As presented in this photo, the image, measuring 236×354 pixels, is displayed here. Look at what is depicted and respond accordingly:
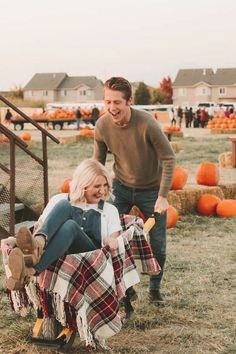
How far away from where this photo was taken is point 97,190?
415cm

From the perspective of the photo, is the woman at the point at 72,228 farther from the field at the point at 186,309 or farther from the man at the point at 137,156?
the field at the point at 186,309

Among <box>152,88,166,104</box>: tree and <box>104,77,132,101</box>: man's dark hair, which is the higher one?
<box>104,77,132,101</box>: man's dark hair

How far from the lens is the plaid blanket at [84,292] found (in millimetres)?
3771

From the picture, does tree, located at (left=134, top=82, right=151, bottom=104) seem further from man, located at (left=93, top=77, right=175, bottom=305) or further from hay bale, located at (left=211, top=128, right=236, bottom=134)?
man, located at (left=93, top=77, right=175, bottom=305)

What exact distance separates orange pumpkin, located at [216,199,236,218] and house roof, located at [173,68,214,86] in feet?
313

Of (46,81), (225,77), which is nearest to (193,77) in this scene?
(225,77)

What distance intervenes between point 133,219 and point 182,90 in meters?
101

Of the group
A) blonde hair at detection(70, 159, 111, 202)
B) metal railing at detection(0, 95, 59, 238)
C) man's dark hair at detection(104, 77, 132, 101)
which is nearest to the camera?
blonde hair at detection(70, 159, 111, 202)

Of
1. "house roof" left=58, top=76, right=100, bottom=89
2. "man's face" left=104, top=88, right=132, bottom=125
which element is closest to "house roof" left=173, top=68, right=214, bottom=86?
"house roof" left=58, top=76, right=100, bottom=89

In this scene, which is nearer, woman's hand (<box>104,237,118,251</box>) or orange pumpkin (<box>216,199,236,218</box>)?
woman's hand (<box>104,237,118,251</box>)

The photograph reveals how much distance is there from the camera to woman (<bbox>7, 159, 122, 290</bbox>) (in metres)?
3.53

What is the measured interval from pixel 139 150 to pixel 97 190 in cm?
72

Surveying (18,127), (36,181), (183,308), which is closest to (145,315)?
(183,308)

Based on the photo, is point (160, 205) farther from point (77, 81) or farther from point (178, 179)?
point (77, 81)
